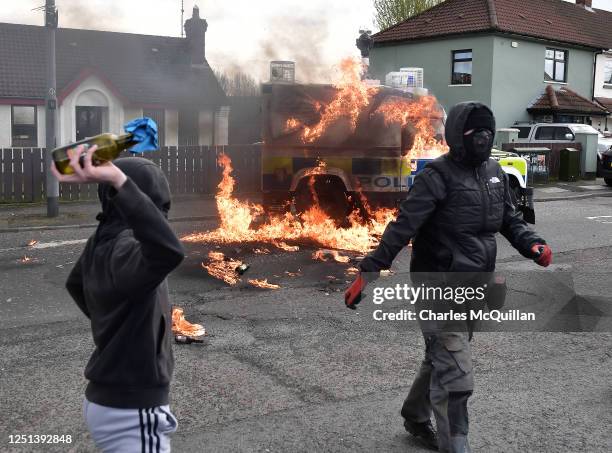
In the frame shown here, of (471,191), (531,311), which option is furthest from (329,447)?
(531,311)

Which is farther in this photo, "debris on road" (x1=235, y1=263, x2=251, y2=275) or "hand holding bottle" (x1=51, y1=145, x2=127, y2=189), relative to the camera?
"debris on road" (x1=235, y1=263, x2=251, y2=275)

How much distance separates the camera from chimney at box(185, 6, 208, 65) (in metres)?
32.1

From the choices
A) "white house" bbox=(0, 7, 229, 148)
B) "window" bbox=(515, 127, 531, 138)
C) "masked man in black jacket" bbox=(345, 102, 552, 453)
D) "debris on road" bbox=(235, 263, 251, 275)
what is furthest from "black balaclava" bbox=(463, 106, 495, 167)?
"window" bbox=(515, 127, 531, 138)

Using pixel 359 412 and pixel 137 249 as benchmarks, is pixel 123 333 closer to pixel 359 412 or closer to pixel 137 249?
pixel 137 249

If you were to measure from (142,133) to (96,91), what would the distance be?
27.7 m

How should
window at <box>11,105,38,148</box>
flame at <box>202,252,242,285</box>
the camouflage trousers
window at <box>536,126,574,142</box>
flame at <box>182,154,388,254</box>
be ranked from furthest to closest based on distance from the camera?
window at <box>11,105,38,148</box> → window at <box>536,126,574,142</box> → flame at <box>182,154,388,254</box> → flame at <box>202,252,242,285</box> → the camouflage trousers

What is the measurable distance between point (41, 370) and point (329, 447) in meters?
2.35

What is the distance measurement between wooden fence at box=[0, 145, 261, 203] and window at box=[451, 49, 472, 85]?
1546 centimetres

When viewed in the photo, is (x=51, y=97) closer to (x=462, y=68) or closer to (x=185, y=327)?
(x=185, y=327)

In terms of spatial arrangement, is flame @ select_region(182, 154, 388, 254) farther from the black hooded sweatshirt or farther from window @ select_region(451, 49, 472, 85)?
window @ select_region(451, 49, 472, 85)

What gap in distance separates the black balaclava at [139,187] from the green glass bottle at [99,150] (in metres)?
0.24

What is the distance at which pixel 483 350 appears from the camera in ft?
18.6

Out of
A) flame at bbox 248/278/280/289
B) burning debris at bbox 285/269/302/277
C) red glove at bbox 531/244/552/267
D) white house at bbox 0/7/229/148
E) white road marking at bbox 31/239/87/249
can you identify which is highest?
white house at bbox 0/7/229/148

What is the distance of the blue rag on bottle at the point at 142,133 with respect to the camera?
226 cm
